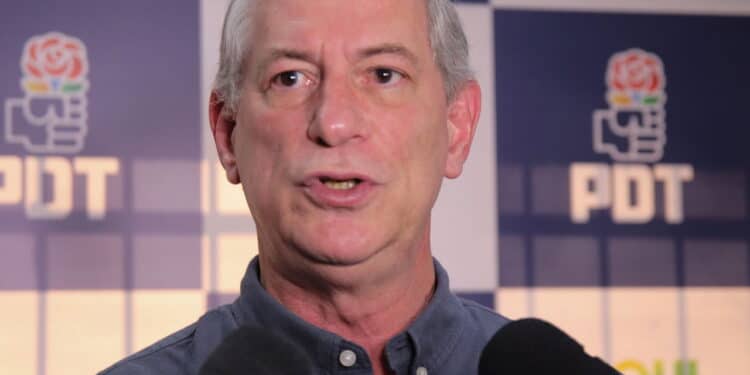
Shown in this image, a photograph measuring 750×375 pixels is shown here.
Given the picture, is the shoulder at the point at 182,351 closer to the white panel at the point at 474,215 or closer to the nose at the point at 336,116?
the nose at the point at 336,116

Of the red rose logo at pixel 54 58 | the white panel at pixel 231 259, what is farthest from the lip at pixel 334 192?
the red rose logo at pixel 54 58

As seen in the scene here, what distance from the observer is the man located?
109cm

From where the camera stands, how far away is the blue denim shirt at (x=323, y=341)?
1.10 metres

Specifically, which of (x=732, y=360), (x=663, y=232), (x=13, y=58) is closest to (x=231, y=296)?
(x=13, y=58)

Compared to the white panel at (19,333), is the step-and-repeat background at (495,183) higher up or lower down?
higher up

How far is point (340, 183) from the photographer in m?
1.09

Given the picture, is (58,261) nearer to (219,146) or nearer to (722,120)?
(219,146)

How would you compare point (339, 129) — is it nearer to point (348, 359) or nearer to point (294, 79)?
point (294, 79)

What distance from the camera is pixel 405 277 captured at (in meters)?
1.16

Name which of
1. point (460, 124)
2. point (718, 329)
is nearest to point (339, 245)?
point (460, 124)

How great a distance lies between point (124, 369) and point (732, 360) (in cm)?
207

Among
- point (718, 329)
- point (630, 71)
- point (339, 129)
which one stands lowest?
point (718, 329)

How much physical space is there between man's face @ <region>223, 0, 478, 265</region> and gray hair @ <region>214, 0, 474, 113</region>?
0.02 meters

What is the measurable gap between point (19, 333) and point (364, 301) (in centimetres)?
156
